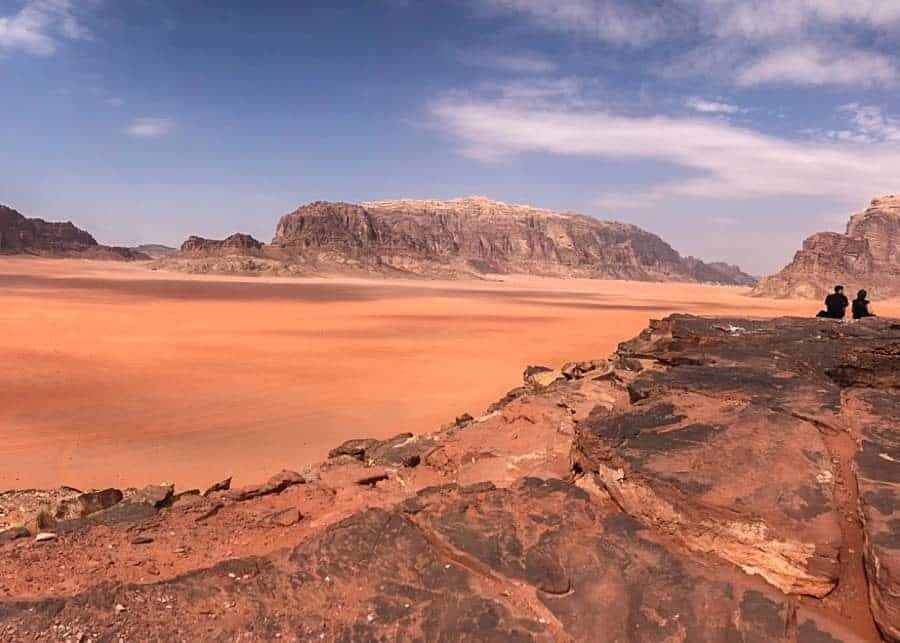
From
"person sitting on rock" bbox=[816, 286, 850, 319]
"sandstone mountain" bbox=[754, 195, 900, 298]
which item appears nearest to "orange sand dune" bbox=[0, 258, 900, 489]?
"person sitting on rock" bbox=[816, 286, 850, 319]

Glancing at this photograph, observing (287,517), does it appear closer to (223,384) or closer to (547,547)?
(547,547)

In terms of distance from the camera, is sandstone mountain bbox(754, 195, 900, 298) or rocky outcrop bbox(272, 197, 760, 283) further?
rocky outcrop bbox(272, 197, 760, 283)

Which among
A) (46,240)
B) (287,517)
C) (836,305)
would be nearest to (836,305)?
(836,305)

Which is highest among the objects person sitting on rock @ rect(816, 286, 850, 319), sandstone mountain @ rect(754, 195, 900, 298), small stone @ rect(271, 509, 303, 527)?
sandstone mountain @ rect(754, 195, 900, 298)

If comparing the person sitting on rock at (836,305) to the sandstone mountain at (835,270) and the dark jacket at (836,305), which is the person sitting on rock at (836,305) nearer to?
the dark jacket at (836,305)

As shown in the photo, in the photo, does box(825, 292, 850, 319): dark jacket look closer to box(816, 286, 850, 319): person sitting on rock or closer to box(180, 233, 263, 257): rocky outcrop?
box(816, 286, 850, 319): person sitting on rock

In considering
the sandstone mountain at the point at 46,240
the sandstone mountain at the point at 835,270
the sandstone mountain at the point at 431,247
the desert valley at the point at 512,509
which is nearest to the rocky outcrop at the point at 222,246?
the sandstone mountain at the point at 431,247
